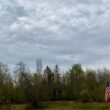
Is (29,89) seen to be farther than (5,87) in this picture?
Yes

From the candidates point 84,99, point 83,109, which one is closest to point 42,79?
point 84,99

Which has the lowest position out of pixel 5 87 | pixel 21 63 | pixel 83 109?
pixel 83 109

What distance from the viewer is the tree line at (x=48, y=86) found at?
110 metres

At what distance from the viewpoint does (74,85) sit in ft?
409

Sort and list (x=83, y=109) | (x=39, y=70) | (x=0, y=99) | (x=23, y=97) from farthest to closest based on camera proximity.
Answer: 1. (x=39, y=70)
2. (x=23, y=97)
3. (x=0, y=99)
4. (x=83, y=109)

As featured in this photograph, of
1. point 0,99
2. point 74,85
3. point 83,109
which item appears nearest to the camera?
point 83,109

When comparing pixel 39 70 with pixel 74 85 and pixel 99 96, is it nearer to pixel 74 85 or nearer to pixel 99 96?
pixel 74 85

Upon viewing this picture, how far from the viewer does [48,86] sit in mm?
120625

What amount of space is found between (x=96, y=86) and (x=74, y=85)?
9.78 meters

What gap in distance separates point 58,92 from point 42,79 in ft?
26.5

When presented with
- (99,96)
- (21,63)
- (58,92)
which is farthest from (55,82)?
(99,96)

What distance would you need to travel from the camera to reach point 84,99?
11656 centimetres

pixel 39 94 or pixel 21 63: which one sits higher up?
pixel 21 63

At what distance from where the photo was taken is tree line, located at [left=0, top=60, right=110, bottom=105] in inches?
4348
